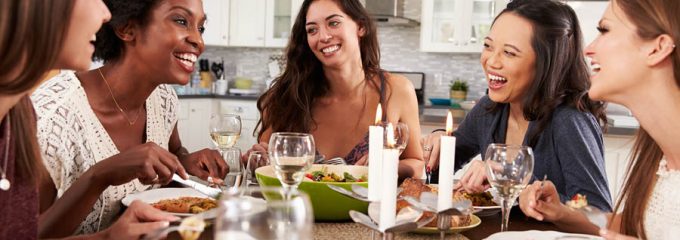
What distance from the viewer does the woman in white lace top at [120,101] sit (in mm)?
1938

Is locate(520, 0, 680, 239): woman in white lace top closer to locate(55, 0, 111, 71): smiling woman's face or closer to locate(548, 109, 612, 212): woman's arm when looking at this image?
locate(548, 109, 612, 212): woman's arm

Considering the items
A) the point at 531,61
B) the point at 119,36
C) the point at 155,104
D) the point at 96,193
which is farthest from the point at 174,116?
the point at 531,61

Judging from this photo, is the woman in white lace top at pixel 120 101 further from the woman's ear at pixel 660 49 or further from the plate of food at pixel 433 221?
the woman's ear at pixel 660 49

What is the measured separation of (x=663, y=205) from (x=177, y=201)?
1.19 m

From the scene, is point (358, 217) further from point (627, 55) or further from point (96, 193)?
point (627, 55)

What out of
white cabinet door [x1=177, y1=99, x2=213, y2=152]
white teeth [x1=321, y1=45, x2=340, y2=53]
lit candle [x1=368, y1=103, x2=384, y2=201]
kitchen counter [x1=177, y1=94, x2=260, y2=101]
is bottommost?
white cabinet door [x1=177, y1=99, x2=213, y2=152]

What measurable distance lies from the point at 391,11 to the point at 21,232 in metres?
4.85

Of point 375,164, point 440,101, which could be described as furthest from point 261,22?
point 375,164

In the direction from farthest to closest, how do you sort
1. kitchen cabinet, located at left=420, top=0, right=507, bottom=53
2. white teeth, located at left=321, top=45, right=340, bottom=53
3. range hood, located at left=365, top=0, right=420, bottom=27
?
range hood, located at left=365, top=0, right=420, bottom=27, kitchen cabinet, located at left=420, top=0, right=507, bottom=53, white teeth, located at left=321, top=45, right=340, bottom=53

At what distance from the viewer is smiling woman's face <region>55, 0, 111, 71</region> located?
1.34m

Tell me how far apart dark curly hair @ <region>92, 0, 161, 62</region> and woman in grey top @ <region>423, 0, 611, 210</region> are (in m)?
1.03

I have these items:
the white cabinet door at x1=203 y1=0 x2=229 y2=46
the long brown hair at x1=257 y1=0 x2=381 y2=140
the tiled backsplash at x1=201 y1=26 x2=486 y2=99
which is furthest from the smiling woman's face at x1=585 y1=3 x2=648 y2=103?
the white cabinet door at x1=203 y1=0 x2=229 y2=46

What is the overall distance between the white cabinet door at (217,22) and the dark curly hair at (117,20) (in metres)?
4.34

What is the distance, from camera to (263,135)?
300cm
